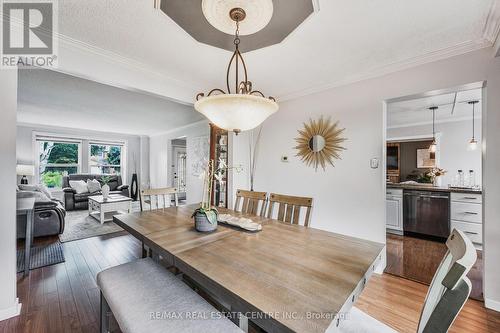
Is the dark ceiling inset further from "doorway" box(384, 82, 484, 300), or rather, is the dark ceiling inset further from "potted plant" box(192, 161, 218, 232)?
"doorway" box(384, 82, 484, 300)

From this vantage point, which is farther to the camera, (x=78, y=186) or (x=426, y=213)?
(x=78, y=186)

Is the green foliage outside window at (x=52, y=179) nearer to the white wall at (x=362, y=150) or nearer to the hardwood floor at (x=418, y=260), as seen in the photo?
the white wall at (x=362, y=150)

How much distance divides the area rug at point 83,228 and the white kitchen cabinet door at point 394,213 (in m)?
4.93

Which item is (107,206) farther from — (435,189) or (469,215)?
(469,215)

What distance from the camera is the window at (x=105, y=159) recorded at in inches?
275

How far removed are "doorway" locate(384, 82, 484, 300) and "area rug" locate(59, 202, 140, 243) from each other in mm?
4459

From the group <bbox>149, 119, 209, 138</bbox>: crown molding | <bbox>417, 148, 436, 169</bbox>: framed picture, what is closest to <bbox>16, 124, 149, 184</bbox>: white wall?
<bbox>149, 119, 209, 138</bbox>: crown molding

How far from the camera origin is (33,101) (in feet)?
12.9

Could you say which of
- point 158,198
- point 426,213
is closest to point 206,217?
point 158,198

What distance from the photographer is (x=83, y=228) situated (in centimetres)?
402

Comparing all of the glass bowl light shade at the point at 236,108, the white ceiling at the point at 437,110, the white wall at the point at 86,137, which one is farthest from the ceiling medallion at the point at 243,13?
the white wall at the point at 86,137

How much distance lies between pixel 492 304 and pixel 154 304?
9.13 ft

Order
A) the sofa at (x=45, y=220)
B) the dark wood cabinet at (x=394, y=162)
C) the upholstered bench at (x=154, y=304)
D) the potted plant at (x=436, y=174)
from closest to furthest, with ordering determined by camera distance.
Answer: the upholstered bench at (x=154, y=304)
the sofa at (x=45, y=220)
the potted plant at (x=436, y=174)
the dark wood cabinet at (x=394, y=162)

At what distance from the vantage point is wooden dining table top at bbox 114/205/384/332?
752 mm
